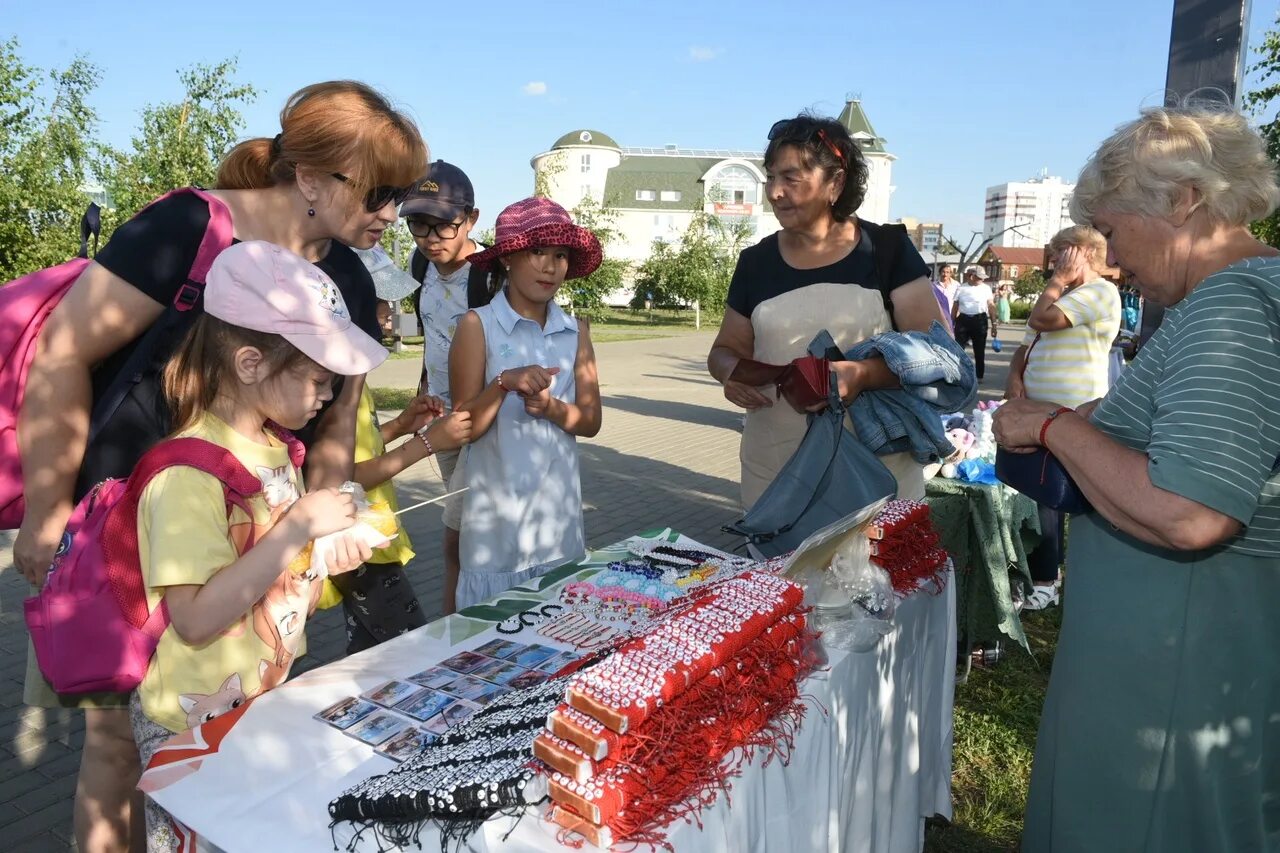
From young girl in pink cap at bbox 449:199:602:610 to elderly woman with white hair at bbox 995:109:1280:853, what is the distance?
1478 mm

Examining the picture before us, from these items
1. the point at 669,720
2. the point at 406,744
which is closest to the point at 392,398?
the point at 406,744

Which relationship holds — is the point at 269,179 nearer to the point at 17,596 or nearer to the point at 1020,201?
the point at 17,596

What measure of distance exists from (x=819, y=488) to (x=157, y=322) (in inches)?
71.3

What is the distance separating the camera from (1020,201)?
12200 cm

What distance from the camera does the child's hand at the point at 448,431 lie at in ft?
8.09

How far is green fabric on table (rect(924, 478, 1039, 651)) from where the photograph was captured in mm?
3965

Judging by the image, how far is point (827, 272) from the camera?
2.91 metres

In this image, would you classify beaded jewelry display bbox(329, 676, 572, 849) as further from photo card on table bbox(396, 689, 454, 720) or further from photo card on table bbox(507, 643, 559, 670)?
photo card on table bbox(507, 643, 559, 670)

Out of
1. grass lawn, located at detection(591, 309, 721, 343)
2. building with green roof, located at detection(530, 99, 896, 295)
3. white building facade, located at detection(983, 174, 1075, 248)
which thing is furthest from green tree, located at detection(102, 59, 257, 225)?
white building facade, located at detection(983, 174, 1075, 248)

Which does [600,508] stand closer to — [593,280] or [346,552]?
[346,552]

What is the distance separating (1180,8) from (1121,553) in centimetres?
226

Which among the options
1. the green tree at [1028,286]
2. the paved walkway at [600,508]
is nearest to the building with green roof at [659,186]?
the green tree at [1028,286]

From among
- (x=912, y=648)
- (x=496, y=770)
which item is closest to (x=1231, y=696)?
(x=912, y=648)

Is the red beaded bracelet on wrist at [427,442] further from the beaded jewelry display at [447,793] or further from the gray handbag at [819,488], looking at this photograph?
the beaded jewelry display at [447,793]
